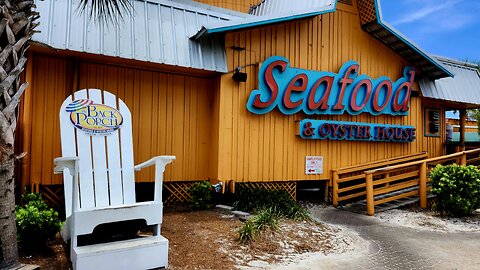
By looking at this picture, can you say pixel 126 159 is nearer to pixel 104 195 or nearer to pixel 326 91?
pixel 104 195

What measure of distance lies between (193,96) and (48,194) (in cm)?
312

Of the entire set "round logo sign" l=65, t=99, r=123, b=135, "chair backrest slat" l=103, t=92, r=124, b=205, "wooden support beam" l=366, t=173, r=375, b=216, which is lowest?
"wooden support beam" l=366, t=173, r=375, b=216

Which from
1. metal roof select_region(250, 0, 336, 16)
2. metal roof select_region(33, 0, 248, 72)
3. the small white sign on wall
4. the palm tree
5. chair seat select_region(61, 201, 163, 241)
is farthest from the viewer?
the small white sign on wall

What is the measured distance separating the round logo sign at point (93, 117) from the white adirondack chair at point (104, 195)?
47mm

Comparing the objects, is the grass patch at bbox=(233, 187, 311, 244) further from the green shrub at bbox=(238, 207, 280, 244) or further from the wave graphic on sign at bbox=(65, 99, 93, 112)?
the wave graphic on sign at bbox=(65, 99, 93, 112)

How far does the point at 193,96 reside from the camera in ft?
23.0

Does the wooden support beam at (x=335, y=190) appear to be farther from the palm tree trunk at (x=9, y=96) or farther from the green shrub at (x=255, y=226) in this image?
the palm tree trunk at (x=9, y=96)

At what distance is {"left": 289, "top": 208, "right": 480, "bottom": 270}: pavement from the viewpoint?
4.05 metres

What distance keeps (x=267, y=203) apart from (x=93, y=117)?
3.43 meters

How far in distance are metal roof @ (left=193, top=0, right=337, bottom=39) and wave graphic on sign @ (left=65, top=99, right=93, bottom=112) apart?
2857 mm

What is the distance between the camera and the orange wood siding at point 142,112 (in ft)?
18.8

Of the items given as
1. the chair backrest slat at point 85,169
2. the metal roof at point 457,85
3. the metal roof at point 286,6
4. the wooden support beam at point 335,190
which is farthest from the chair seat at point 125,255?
the metal roof at point 457,85

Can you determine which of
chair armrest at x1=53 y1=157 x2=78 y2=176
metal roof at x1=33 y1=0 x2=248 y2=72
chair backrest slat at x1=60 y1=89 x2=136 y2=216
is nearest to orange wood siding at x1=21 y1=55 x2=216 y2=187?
metal roof at x1=33 y1=0 x2=248 y2=72

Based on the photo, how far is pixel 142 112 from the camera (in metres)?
6.51
